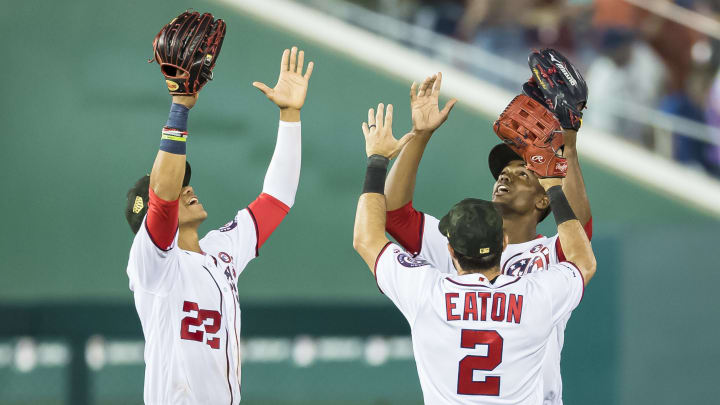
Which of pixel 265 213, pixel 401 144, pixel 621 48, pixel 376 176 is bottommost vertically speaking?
pixel 265 213

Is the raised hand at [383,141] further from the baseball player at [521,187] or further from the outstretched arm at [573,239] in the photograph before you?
the outstretched arm at [573,239]

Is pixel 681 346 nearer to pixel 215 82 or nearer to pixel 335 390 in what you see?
pixel 335 390

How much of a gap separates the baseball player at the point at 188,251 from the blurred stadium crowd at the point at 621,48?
4.14m

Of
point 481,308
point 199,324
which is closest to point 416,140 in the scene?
point 481,308

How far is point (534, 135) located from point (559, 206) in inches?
13.8

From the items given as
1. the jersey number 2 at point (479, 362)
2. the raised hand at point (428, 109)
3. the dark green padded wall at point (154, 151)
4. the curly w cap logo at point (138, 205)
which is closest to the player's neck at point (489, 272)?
Result: the jersey number 2 at point (479, 362)

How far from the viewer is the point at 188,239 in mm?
3842

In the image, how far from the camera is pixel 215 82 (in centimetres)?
753

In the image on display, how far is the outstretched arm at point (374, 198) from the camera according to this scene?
10.8ft

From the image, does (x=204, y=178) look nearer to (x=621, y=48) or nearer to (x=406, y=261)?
(x=621, y=48)

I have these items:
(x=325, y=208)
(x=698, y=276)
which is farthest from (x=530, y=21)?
(x=698, y=276)

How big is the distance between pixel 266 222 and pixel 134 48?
3874 millimetres

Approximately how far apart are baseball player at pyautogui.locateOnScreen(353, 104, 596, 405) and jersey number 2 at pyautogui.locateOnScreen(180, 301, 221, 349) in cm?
81

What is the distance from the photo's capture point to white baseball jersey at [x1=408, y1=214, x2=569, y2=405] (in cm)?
370
